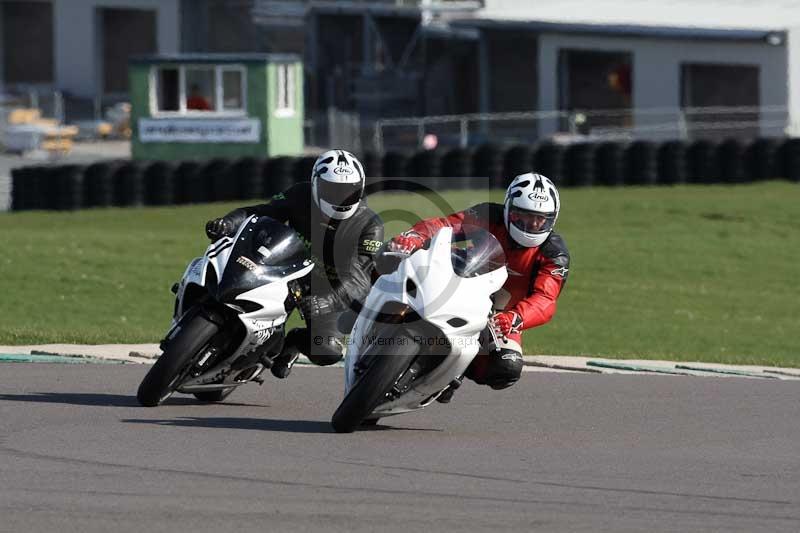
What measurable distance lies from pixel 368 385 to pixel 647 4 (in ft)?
130

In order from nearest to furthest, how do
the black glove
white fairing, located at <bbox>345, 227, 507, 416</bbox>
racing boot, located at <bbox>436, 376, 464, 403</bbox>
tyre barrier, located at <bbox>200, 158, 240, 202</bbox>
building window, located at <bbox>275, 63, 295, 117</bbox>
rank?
white fairing, located at <bbox>345, 227, 507, 416</bbox>
racing boot, located at <bbox>436, 376, 464, 403</bbox>
the black glove
tyre barrier, located at <bbox>200, 158, 240, 202</bbox>
building window, located at <bbox>275, 63, 295, 117</bbox>

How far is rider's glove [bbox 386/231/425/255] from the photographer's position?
8648mm

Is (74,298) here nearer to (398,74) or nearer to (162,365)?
(162,365)

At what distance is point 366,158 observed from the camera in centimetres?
2956

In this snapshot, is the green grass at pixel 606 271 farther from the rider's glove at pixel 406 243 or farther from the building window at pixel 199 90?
the building window at pixel 199 90

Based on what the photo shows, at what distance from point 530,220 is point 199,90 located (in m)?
28.8

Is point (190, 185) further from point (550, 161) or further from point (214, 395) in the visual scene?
point (214, 395)

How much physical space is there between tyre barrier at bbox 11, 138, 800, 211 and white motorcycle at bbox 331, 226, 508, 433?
1967cm

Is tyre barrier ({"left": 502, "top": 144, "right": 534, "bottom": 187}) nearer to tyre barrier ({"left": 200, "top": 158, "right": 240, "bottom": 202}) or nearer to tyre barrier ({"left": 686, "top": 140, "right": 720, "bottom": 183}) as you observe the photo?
tyre barrier ({"left": 686, "top": 140, "right": 720, "bottom": 183})

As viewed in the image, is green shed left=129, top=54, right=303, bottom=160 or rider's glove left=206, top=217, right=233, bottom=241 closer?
rider's glove left=206, top=217, right=233, bottom=241

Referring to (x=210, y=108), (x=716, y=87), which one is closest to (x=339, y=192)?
(x=210, y=108)

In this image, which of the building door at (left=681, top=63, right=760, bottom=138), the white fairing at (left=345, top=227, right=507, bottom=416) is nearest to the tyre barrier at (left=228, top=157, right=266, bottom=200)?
the building door at (left=681, top=63, right=760, bottom=138)

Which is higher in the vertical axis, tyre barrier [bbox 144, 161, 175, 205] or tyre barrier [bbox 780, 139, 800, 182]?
tyre barrier [bbox 780, 139, 800, 182]

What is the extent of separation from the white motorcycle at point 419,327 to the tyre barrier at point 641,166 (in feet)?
71.4
